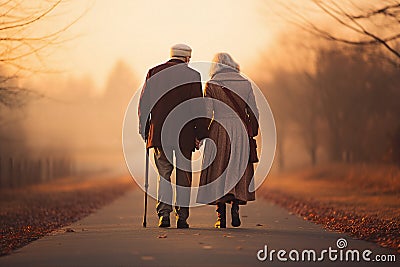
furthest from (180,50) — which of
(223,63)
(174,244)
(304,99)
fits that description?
(304,99)

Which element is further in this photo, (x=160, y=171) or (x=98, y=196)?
(x=98, y=196)

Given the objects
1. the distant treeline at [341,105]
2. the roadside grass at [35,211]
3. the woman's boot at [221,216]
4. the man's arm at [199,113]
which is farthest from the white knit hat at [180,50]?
the distant treeline at [341,105]

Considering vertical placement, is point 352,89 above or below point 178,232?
above

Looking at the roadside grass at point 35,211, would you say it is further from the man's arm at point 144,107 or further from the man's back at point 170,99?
the man's back at point 170,99

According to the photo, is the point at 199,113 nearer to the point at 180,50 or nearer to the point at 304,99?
the point at 180,50

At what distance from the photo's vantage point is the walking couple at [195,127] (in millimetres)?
12453

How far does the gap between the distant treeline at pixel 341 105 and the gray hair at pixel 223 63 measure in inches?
373

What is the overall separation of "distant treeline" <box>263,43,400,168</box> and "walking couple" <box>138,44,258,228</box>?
31.1 feet

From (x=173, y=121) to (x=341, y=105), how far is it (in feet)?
101

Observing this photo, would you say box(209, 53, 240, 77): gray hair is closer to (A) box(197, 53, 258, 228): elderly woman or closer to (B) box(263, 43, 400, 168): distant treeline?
(A) box(197, 53, 258, 228): elderly woman

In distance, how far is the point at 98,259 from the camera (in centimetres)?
899

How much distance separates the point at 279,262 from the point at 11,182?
69.6 ft

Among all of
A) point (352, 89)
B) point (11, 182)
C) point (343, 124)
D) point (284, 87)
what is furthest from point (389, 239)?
point (284, 87)

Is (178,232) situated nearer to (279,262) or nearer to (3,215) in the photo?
(279,262)
